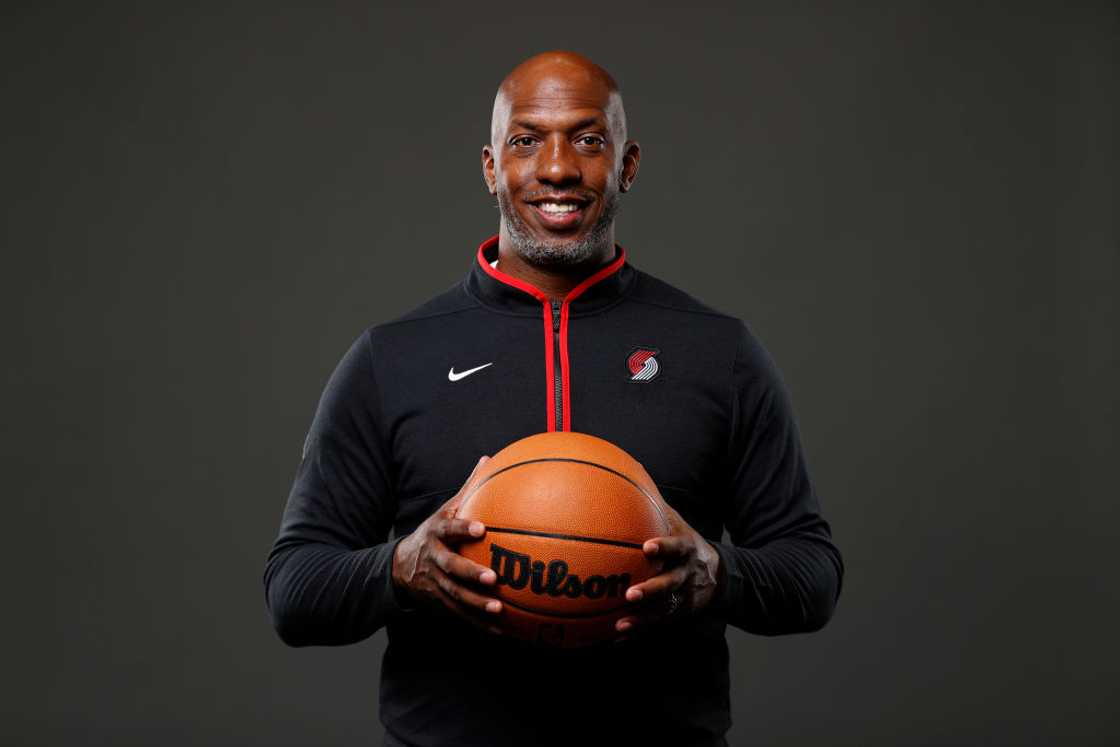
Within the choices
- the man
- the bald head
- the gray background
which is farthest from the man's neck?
the gray background

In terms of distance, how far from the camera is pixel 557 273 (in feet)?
8.49

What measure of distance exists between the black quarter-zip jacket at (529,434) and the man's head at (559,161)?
0.26 ft

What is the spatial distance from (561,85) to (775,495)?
0.83m

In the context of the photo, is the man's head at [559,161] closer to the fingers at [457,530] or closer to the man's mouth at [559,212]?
the man's mouth at [559,212]

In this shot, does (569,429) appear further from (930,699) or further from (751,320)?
(930,699)

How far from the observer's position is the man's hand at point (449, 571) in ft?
6.49

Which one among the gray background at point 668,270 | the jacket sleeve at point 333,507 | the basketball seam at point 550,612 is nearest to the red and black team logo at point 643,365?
the jacket sleeve at point 333,507

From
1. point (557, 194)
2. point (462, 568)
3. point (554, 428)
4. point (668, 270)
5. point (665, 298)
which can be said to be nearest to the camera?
point (462, 568)

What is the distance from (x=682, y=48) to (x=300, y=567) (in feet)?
9.47

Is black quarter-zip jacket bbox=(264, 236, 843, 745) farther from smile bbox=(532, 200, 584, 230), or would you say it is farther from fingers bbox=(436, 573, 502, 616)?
fingers bbox=(436, 573, 502, 616)

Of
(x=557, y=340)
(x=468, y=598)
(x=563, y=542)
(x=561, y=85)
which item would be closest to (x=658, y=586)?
(x=563, y=542)

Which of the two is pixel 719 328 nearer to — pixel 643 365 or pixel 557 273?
pixel 643 365

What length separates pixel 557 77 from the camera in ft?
8.36

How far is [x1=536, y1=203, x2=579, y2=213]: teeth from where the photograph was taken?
254 cm
